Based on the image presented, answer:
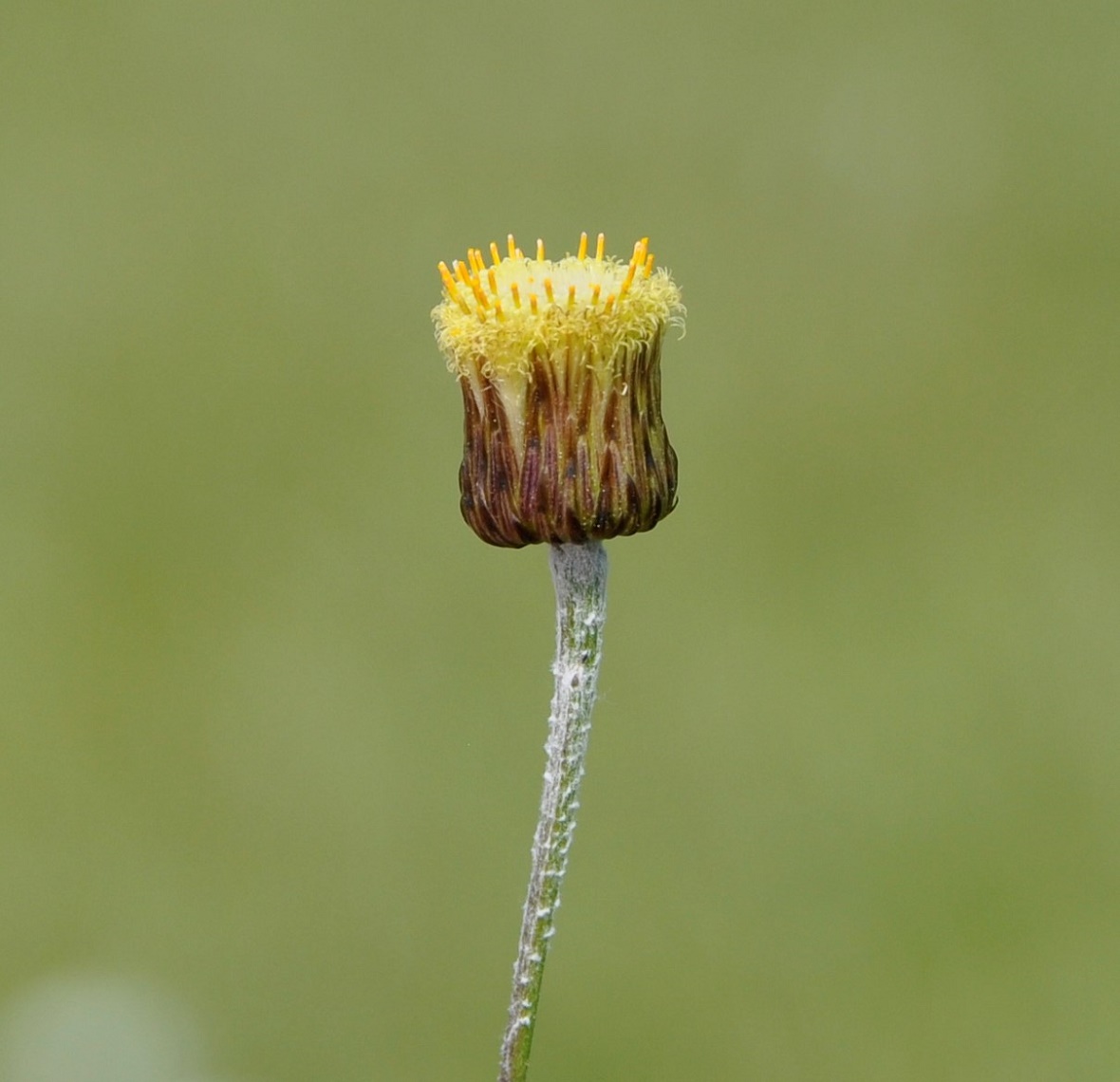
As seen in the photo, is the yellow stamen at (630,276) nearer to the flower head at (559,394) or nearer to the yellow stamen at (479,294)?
the flower head at (559,394)

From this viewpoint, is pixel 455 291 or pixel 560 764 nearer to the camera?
pixel 560 764

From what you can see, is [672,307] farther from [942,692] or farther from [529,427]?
[942,692]

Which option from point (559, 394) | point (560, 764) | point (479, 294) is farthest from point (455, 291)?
point (560, 764)

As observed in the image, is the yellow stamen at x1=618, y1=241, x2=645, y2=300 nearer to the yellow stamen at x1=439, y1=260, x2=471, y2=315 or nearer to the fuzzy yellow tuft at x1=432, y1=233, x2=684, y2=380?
the fuzzy yellow tuft at x1=432, y1=233, x2=684, y2=380

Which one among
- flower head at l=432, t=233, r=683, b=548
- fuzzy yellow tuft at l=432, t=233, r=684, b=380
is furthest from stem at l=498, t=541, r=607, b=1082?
fuzzy yellow tuft at l=432, t=233, r=684, b=380

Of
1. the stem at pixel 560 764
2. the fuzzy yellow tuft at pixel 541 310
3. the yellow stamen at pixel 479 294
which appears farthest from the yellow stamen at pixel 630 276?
the stem at pixel 560 764

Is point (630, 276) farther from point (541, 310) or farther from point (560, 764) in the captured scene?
point (560, 764)

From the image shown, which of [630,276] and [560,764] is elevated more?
[630,276]
